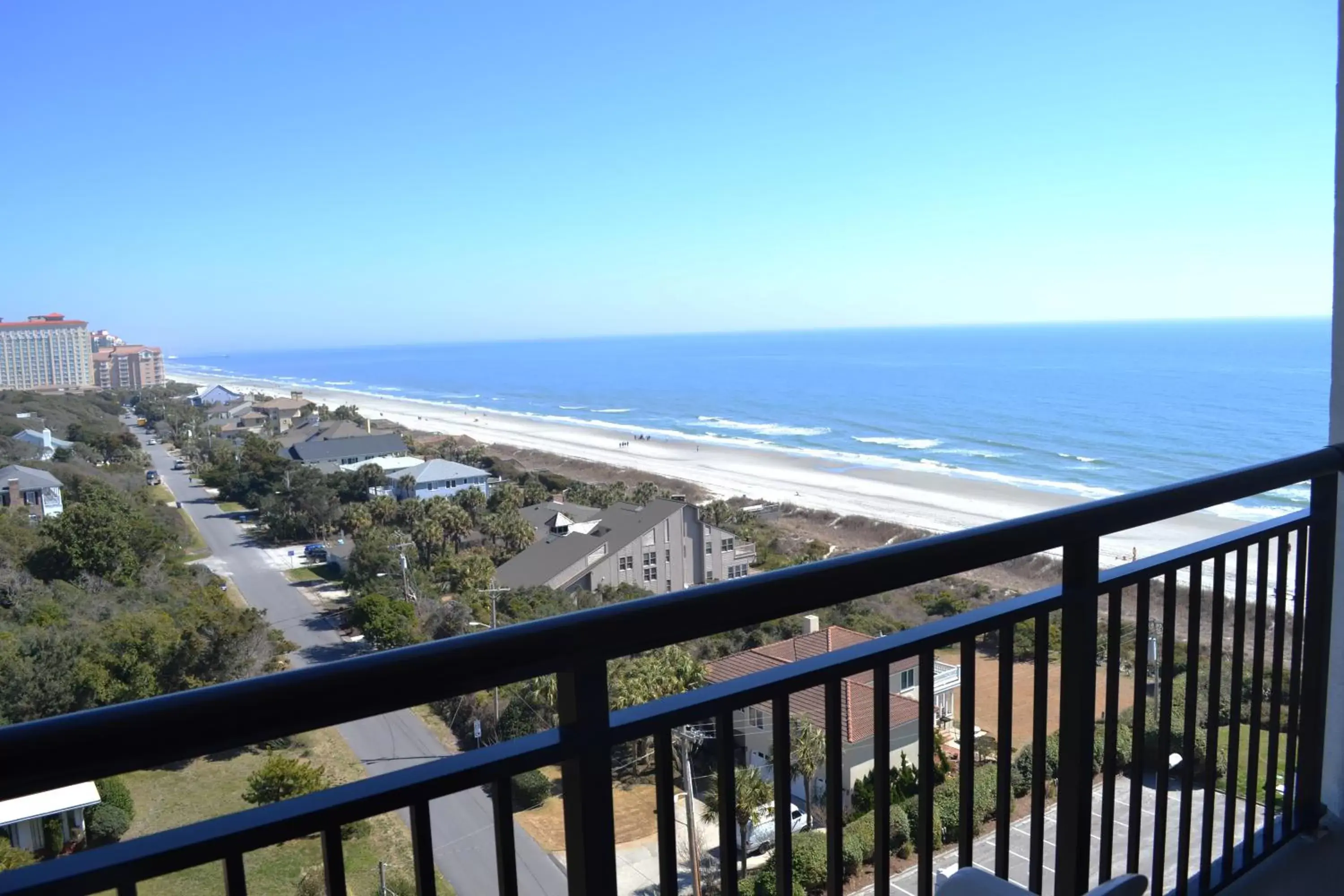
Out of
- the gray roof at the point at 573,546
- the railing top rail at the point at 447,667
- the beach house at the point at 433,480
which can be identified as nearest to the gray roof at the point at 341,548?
the gray roof at the point at 573,546

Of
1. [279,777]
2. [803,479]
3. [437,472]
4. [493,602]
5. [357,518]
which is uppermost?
[279,777]

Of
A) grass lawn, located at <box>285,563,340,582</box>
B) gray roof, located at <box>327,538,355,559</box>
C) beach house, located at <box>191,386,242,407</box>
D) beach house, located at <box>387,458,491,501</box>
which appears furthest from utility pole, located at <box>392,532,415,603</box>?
beach house, located at <box>191,386,242,407</box>

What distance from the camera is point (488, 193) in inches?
2359

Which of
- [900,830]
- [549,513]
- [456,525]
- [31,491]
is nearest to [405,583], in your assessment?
[456,525]

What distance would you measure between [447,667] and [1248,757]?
83.6 inches

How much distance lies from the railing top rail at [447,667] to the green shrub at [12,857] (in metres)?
0.12

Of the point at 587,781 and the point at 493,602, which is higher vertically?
the point at 587,781

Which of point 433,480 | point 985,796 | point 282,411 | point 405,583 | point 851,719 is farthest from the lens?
point 282,411

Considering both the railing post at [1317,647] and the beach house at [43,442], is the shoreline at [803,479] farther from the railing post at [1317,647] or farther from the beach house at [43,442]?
the beach house at [43,442]

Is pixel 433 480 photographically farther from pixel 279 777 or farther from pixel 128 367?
pixel 279 777

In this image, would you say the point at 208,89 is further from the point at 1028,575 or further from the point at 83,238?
the point at 1028,575

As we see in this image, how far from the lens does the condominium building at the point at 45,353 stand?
16.0 meters

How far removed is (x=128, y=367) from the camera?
Result: 24.4 m

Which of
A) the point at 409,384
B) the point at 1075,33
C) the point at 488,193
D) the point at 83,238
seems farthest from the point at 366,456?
the point at 409,384
